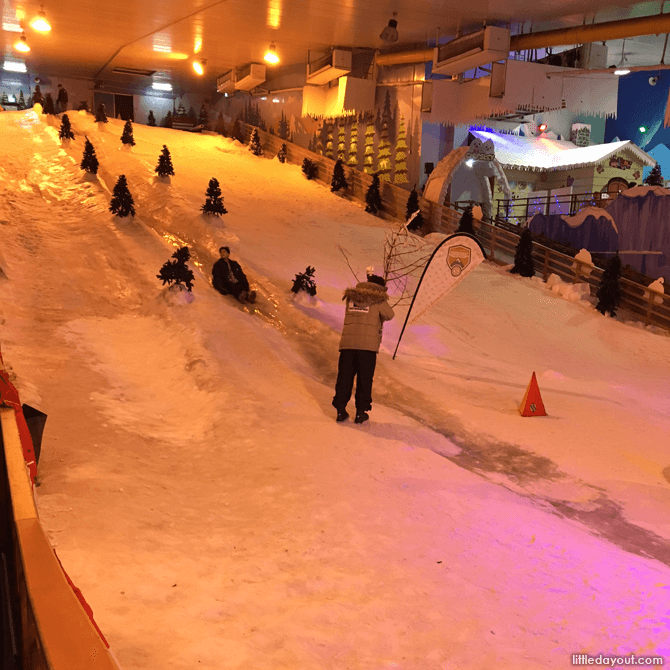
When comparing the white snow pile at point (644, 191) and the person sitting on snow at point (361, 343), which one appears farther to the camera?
the white snow pile at point (644, 191)

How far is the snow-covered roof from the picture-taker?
20.8 meters

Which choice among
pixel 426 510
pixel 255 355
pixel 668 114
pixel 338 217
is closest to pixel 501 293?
pixel 668 114

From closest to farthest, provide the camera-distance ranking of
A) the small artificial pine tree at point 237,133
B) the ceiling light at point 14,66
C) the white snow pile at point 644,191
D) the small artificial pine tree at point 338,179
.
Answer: the white snow pile at point 644,191 < the small artificial pine tree at point 338,179 < the small artificial pine tree at point 237,133 < the ceiling light at point 14,66

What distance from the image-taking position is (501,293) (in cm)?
1289

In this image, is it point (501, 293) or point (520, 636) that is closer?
point (520, 636)

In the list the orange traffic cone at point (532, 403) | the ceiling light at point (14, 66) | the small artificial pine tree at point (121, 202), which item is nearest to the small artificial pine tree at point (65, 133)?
the small artificial pine tree at point (121, 202)

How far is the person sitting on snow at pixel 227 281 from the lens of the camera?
31.9 ft

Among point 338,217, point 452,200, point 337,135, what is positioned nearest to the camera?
point 338,217

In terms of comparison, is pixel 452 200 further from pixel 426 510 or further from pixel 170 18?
pixel 426 510

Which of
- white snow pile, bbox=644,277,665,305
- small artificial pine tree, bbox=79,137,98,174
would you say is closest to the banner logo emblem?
white snow pile, bbox=644,277,665,305

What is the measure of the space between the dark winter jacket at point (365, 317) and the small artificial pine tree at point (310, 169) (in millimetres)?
15034

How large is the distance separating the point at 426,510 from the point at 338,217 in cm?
1320

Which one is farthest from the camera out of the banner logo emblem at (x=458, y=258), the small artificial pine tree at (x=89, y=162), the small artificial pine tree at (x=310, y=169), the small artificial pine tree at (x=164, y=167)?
the small artificial pine tree at (x=310, y=169)

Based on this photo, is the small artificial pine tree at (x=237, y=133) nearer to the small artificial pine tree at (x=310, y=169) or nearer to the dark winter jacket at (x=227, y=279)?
the small artificial pine tree at (x=310, y=169)
